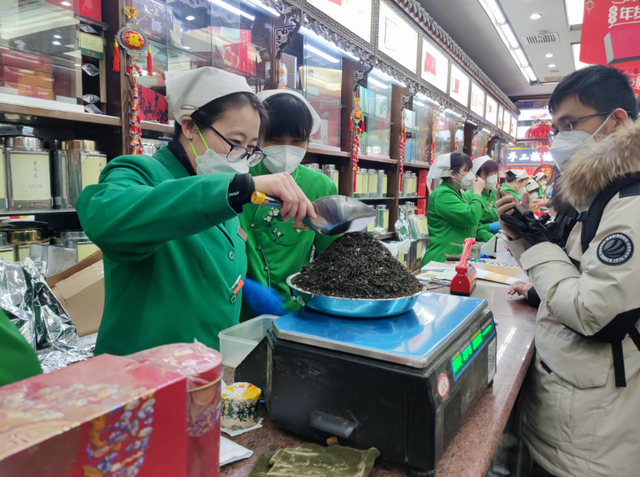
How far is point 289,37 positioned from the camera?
8.52ft

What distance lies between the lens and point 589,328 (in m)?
1.04

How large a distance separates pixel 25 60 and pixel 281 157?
107cm

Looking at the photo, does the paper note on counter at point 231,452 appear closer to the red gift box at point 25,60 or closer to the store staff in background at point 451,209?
the red gift box at point 25,60

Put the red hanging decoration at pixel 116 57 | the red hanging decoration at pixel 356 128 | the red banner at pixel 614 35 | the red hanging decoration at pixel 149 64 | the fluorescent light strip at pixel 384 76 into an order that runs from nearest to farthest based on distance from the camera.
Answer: the red hanging decoration at pixel 116 57 → the red hanging decoration at pixel 149 64 → the red banner at pixel 614 35 → the red hanging decoration at pixel 356 128 → the fluorescent light strip at pixel 384 76

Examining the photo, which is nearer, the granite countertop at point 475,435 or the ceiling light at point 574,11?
the granite countertop at point 475,435

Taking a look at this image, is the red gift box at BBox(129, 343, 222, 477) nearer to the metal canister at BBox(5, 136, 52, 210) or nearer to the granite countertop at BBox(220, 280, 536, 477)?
the granite countertop at BBox(220, 280, 536, 477)

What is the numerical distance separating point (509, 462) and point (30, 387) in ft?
7.06

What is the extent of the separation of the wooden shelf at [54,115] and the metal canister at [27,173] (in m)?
0.12

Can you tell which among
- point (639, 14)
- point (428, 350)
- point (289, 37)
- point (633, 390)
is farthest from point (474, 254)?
point (428, 350)

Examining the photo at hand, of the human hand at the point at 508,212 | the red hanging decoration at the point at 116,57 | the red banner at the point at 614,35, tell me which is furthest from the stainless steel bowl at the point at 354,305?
the red banner at the point at 614,35

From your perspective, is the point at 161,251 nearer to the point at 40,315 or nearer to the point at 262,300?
the point at 262,300

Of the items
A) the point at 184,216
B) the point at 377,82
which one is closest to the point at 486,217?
the point at 377,82

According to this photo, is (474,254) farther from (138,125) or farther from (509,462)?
(138,125)

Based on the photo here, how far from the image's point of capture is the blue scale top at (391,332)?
77 cm
